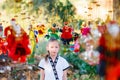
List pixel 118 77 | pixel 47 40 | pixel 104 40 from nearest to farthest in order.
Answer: pixel 118 77 < pixel 104 40 < pixel 47 40

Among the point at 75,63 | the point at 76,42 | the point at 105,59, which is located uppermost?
the point at 105,59

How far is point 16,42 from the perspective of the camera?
2711 mm

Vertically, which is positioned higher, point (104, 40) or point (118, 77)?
point (104, 40)

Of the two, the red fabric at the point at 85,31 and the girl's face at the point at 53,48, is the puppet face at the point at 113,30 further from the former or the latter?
the red fabric at the point at 85,31

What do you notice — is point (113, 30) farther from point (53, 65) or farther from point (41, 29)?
point (41, 29)

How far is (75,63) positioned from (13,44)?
55 cm

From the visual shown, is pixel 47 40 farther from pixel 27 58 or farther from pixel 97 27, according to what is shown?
pixel 97 27

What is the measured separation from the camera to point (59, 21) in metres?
2.77

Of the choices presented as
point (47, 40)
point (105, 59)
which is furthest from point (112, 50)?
point (47, 40)

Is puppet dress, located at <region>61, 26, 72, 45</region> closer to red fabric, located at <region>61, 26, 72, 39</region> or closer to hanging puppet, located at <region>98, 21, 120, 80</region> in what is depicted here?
red fabric, located at <region>61, 26, 72, 39</region>

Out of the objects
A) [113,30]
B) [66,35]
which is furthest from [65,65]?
[113,30]

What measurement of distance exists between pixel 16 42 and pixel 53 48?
1.18ft

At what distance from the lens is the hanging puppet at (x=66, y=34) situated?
8.99 feet

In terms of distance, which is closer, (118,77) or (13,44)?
(118,77)
